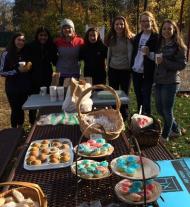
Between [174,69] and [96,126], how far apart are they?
174cm

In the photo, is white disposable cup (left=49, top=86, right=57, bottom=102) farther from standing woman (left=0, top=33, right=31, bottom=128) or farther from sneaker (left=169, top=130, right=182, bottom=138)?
sneaker (left=169, top=130, right=182, bottom=138)

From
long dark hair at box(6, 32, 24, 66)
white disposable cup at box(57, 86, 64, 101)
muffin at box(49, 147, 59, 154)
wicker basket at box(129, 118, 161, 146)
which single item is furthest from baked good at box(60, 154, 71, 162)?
long dark hair at box(6, 32, 24, 66)

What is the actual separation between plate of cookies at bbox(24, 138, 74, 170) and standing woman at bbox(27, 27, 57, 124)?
8.31ft

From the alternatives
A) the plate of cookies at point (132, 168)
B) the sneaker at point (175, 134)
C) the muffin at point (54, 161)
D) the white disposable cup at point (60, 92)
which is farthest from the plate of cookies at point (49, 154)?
the sneaker at point (175, 134)

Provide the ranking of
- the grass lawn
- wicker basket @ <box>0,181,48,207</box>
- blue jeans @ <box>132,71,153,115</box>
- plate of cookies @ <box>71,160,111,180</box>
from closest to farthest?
wicker basket @ <box>0,181,48,207</box> < plate of cookies @ <box>71,160,111,180</box> < the grass lawn < blue jeans @ <box>132,71,153,115</box>

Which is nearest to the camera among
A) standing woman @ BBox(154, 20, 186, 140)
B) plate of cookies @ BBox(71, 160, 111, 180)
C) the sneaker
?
plate of cookies @ BBox(71, 160, 111, 180)

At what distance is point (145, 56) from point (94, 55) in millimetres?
842

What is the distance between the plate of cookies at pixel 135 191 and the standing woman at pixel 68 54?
3.46 meters

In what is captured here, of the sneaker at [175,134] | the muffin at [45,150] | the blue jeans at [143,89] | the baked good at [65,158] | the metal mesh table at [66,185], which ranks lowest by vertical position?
the sneaker at [175,134]

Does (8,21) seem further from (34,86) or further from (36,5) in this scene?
(34,86)

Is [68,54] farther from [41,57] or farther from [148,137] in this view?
[148,137]

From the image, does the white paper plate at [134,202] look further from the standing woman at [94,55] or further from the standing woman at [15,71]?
the standing woman at [94,55]

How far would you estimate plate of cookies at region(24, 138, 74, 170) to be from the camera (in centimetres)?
248

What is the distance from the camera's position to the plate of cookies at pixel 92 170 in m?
2.25
